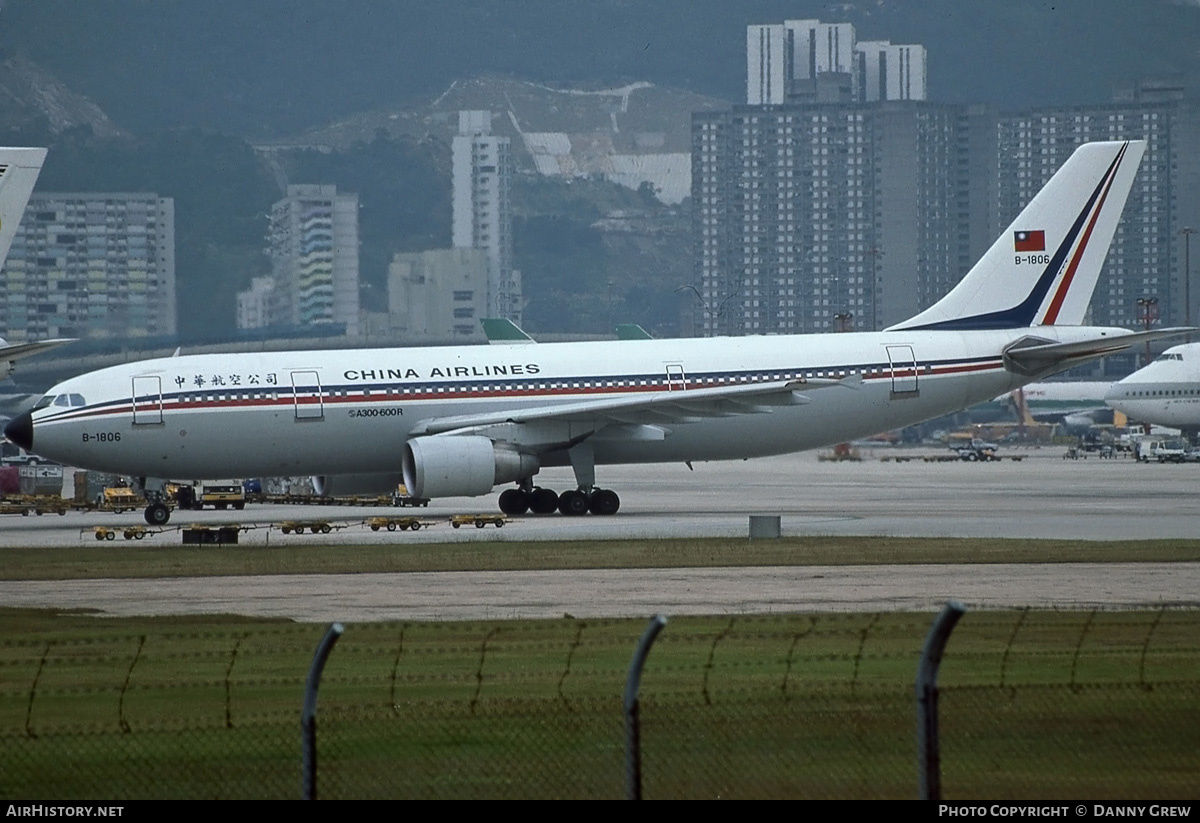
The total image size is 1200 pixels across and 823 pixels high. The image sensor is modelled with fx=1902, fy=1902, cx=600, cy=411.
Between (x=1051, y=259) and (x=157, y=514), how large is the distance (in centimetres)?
2267

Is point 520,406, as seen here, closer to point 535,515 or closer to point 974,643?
point 535,515

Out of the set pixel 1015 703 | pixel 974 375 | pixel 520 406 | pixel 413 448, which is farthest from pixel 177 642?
pixel 974 375

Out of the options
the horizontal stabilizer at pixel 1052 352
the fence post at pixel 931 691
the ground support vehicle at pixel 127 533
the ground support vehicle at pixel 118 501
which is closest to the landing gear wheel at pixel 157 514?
the ground support vehicle at pixel 127 533

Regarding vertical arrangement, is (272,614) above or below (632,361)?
below

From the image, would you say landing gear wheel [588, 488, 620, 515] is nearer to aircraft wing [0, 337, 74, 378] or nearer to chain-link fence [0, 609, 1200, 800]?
aircraft wing [0, 337, 74, 378]

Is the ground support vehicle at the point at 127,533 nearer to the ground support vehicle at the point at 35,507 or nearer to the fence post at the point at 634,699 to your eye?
the ground support vehicle at the point at 35,507

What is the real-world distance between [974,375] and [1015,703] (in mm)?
31685

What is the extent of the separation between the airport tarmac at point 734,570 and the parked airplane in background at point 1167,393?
25.2 meters

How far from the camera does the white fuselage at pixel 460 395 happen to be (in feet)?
134

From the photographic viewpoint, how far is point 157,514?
4091 cm

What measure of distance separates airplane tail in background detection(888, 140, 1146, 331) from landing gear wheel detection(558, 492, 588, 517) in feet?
34.1

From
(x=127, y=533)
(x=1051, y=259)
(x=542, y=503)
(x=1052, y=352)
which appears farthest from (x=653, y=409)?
(x=1051, y=259)

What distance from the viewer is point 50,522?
44.1 metres

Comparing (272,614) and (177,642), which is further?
(272,614)
